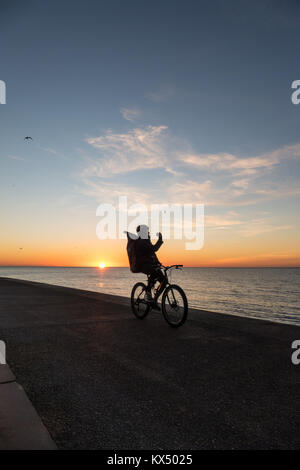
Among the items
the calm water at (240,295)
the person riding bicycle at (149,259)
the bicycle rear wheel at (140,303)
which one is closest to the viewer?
Result: the person riding bicycle at (149,259)

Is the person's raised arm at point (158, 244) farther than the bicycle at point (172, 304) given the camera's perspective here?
Yes

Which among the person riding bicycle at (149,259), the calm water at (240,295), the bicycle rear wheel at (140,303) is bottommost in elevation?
the calm water at (240,295)

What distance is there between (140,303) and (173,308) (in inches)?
59.2

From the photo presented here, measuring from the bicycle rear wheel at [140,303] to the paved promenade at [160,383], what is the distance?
2.92 ft

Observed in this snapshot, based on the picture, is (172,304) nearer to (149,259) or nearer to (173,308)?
(173,308)

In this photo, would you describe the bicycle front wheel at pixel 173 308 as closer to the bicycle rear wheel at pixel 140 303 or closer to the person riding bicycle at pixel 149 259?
the person riding bicycle at pixel 149 259

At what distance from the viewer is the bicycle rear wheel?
837cm

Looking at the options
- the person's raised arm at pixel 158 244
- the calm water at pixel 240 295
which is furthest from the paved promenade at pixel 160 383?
the calm water at pixel 240 295

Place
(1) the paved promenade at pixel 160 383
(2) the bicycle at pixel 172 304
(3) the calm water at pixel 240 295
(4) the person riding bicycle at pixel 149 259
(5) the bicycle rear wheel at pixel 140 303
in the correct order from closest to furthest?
1. (1) the paved promenade at pixel 160 383
2. (2) the bicycle at pixel 172 304
3. (4) the person riding bicycle at pixel 149 259
4. (5) the bicycle rear wheel at pixel 140 303
5. (3) the calm water at pixel 240 295

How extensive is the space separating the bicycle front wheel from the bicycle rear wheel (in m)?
0.80

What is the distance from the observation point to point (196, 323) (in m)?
7.96

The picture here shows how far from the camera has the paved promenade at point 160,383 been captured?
9.09 ft
